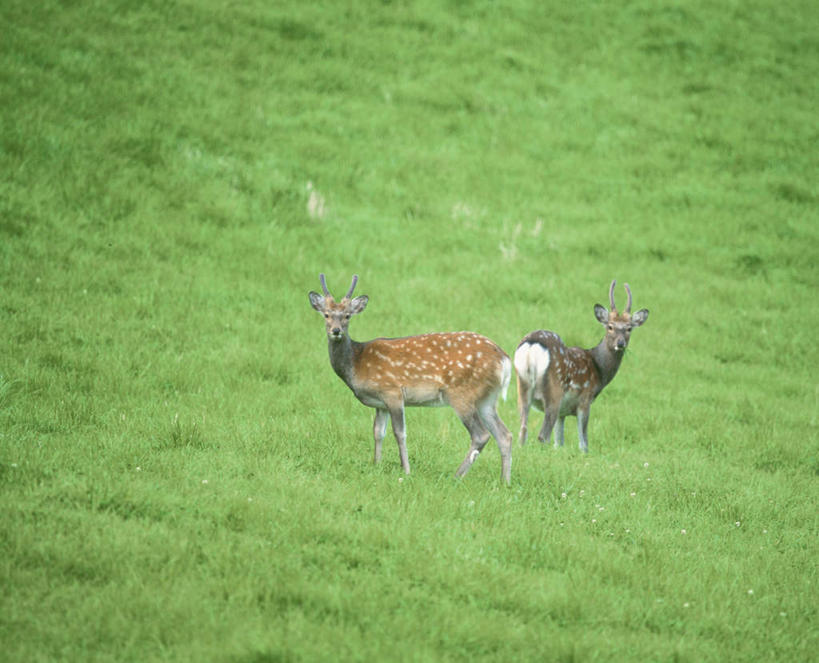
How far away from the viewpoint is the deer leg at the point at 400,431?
7547mm

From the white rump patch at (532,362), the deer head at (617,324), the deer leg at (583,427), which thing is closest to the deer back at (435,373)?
the white rump patch at (532,362)

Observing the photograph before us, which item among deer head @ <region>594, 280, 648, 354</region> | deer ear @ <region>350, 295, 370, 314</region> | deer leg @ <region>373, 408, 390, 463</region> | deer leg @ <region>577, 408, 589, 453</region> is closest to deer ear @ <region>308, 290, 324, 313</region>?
deer ear @ <region>350, 295, 370, 314</region>

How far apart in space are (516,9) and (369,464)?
17175 millimetres

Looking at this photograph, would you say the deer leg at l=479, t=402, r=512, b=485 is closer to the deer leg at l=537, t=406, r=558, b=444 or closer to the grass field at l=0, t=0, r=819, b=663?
the grass field at l=0, t=0, r=819, b=663

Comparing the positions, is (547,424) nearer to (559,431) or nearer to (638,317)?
(559,431)

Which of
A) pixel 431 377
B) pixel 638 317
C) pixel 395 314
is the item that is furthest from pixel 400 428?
pixel 395 314

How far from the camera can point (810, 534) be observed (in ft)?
24.0

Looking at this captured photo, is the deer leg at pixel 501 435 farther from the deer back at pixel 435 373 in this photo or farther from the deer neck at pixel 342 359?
the deer neck at pixel 342 359

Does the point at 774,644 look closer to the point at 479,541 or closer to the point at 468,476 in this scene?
the point at 479,541

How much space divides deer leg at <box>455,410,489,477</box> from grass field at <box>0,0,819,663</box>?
0.19 meters

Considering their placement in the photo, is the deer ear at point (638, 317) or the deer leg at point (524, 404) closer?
the deer leg at point (524, 404)

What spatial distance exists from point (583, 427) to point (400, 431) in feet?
9.56

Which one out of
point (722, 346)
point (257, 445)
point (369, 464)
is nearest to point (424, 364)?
point (369, 464)

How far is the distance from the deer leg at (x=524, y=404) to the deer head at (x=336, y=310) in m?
2.45
